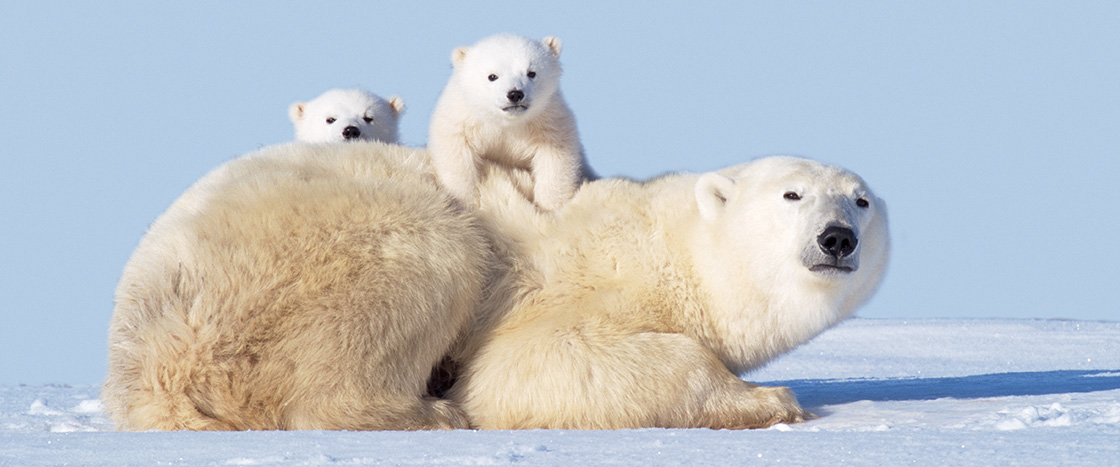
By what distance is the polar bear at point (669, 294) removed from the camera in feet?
14.3

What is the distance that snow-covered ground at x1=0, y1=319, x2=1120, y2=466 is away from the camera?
3148mm

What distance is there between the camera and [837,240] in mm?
4344

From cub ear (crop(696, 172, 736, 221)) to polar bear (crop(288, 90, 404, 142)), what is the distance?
2541 mm

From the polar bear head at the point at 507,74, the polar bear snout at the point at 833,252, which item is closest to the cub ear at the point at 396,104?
the polar bear head at the point at 507,74

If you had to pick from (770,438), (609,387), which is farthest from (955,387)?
(770,438)

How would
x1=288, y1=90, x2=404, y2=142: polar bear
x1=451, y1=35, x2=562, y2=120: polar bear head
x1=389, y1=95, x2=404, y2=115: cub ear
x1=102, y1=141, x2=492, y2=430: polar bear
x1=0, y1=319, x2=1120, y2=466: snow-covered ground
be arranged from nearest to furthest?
1. x1=0, y1=319, x2=1120, y2=466: snow-covered ground
2. x1=102, y1=141, x2=492, y2=430: polar bear
3. x1=451, y1=35, x2=562, y2=120: polar bear head
4. x1=288, y1=90, x2=404, y2=142: polar bear
5. x1=389, y1=95, x2=404, y2=115: cub ear

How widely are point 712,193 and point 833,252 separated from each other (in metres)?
0.64

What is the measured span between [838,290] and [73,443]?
294 cm

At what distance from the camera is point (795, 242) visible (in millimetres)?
4449

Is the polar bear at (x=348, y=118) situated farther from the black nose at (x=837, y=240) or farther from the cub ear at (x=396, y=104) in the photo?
the black nose at (x=837, y=240)

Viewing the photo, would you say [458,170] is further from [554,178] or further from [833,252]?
[833,252]

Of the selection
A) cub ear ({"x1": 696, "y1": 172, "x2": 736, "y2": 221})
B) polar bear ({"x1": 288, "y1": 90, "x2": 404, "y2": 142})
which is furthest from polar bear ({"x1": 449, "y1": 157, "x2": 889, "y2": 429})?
polar bear ({"x1": 288, "y1": 90, "x2": 404, "y2": 142})

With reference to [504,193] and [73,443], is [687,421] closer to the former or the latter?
[504,193]

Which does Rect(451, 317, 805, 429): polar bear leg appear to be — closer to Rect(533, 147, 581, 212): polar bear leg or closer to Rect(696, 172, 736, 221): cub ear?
Rect(696, 172, 736, 221): cub ear
